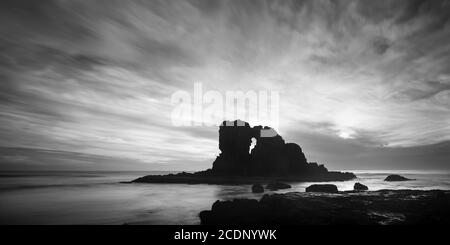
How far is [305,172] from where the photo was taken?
92125 millimetres

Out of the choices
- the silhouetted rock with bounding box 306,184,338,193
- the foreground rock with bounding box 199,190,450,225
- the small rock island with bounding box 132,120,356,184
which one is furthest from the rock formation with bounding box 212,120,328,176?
the foreground rock with bounding box 199,190,450,225

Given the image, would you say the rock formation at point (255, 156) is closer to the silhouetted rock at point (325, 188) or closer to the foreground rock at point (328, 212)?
the silhouetted rock at point (325, 188)

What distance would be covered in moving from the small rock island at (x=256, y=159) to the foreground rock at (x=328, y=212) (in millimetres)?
71106

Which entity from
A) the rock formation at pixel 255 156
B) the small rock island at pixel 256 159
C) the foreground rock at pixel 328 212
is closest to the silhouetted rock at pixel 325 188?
the foreground rock at pixel 328 212

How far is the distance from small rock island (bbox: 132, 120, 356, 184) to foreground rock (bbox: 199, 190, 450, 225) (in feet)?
233

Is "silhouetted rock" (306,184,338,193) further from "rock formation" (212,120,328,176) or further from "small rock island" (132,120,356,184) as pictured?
"rock formation" (212,120,328,176)

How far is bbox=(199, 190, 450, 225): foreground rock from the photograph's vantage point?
12.1m

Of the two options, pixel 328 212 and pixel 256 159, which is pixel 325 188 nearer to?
pixel 328 212

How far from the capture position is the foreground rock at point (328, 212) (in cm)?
1213

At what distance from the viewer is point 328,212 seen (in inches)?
530
